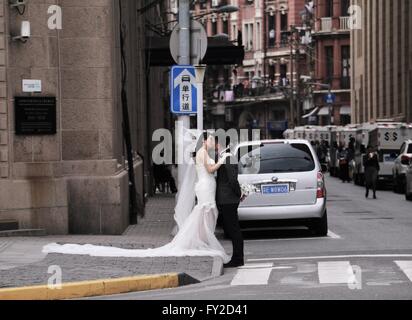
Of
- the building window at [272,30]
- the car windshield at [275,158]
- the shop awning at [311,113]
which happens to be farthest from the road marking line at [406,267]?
the building window at [272,30]

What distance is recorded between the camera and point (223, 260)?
16.4 metres

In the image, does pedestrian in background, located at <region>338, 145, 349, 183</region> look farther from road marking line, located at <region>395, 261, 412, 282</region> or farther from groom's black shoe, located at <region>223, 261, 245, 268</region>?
road marking line, located at <region>395, 261, 412, 282</region>

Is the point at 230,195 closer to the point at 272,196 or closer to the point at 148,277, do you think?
the point at 148,277

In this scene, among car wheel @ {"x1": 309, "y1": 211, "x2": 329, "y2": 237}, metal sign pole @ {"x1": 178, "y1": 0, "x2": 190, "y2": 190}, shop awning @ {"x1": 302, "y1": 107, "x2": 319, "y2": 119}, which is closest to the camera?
metal sign pole @ {"x1": 178, "y1": 0, "x2": 190, "y2": 190}

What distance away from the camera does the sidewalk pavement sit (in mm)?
13844

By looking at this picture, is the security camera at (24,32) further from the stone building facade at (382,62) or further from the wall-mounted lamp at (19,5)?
the stone building facade at (382,62)

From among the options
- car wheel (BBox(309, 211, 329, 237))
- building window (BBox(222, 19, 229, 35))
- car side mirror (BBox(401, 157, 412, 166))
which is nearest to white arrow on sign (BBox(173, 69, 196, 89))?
car wheel (BBox(309, 211, 329, 237))

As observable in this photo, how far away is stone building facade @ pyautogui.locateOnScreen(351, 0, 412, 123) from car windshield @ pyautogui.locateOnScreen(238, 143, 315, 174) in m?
42.7

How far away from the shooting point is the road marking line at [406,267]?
14.0 metres

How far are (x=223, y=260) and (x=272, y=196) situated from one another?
14.2ft

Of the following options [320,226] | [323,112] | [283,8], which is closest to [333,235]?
[320,226]

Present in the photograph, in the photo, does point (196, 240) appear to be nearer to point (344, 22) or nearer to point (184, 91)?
point (184, 91)

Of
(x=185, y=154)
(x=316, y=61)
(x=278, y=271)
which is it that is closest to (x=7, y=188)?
(x=185, y=154)

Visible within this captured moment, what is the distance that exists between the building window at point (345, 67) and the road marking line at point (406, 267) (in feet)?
273
